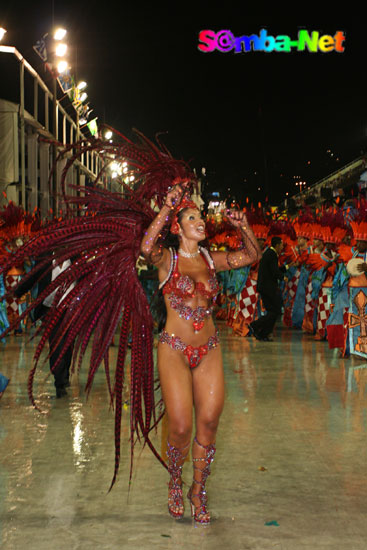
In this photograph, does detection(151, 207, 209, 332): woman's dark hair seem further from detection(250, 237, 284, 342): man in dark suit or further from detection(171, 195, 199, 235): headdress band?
detection(250, 237, 284, 342): man in dark suit

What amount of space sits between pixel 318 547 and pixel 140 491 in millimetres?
1399

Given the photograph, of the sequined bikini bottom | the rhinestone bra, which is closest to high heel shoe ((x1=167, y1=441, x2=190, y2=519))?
the sequined bikini bottom

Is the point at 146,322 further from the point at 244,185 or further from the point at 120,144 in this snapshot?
the point at 244,185

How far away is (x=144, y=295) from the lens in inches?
191

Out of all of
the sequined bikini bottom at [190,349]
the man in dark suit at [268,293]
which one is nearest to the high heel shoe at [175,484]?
the sequined bikini bottom at [190,349]

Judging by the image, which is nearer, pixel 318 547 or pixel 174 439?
pixel 318 547

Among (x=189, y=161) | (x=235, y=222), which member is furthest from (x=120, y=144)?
(x=235, y=222)

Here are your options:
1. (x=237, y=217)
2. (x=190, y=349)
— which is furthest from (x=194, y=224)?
(x=190, y=349)

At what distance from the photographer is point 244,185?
41969 mm

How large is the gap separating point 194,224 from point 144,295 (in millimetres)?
542

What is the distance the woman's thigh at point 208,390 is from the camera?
4.50 meters

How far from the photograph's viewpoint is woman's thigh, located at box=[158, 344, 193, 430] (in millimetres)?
4453

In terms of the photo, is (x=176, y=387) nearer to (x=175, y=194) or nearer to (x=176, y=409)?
(x=176, y=409)

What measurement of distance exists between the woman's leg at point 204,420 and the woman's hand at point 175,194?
919mm
